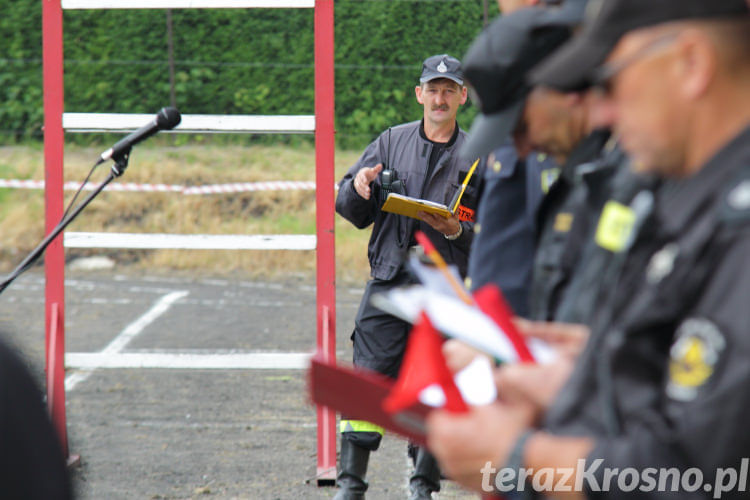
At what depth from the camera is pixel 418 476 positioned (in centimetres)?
476

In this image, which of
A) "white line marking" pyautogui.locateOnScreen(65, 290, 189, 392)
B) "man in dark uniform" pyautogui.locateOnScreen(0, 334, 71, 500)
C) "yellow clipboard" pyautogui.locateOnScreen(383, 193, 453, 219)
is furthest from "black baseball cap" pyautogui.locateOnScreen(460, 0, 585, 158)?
"white line marking" pyautogui.locateOnScreen(65, 290, 189, 392)

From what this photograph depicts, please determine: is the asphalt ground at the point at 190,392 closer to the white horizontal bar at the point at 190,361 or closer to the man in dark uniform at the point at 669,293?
the white horizontal bar at the point at 190,361

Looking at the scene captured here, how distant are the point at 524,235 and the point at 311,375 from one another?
2.89 feet

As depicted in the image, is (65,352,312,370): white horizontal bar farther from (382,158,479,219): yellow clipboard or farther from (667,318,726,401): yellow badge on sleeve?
(667,318,726,401): yellow badge on sleeve

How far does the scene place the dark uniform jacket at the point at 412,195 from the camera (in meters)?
4.68

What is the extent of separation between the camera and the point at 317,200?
4.90 metres

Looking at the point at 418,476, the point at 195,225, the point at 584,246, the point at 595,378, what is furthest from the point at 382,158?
the point at 195,225

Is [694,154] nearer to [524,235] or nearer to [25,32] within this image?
[524,235]

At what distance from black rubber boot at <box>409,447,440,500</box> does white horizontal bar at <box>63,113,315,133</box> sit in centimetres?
165

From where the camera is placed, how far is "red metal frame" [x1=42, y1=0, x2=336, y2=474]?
16.0 ft

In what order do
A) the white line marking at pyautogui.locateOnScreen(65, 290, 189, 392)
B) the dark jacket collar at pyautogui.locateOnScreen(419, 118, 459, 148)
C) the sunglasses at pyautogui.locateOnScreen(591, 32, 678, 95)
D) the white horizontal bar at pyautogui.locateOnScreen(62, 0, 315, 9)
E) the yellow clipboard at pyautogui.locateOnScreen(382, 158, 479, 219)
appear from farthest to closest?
the white line marking at pyautogui.locateOnScreen(65, 290, 189, 392), the dark jacket collar at pyautogui.locateOnScreen(419, 118, 459, 148), the white horizontal bar at pyautogui.locateOnScreen(62, 0, 315, 9), the yellow clipboard at pyautogui.locateOnScreen(382, 158, 479, 219), the sunglasses at pyautogui.locateOnScreen(591, 32, 678, 95)

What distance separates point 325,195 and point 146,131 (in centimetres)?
137

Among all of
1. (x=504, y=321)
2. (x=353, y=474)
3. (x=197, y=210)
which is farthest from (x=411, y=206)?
(x=197, y=210)

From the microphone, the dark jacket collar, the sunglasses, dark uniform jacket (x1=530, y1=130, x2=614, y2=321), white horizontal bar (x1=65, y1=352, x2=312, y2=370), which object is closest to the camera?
the sunglasses
